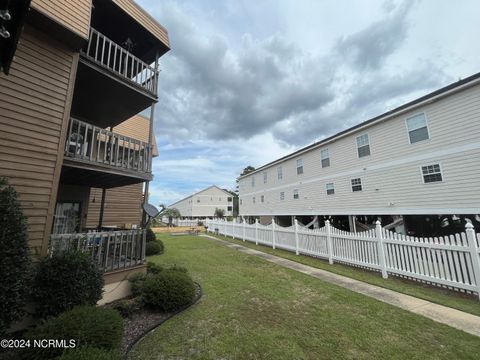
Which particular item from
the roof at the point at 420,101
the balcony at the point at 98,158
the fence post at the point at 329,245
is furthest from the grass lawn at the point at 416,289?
the roof at the point at 420,101

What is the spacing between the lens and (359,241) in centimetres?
798

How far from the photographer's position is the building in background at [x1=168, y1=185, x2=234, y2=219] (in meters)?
54.1

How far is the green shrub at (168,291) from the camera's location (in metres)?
4.64

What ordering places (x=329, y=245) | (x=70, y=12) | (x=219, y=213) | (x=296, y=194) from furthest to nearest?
1. (x=219, y=213)
2. (x=296, y=194)
3. (x=329, y=245)
4. (x=70, y=12)

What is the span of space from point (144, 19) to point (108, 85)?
8.28 feet

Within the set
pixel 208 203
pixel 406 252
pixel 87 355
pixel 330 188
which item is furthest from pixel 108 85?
pixel 208 203

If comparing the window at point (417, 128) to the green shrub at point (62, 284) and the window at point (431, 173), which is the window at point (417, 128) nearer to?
the window at point (431, 173)

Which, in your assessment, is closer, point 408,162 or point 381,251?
point 381,251

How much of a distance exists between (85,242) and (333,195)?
14.6 metres

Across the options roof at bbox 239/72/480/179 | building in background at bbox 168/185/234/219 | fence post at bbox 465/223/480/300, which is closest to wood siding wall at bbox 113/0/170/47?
fence post at bbox 465/223/480/300

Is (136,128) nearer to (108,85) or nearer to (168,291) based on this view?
(108,85)

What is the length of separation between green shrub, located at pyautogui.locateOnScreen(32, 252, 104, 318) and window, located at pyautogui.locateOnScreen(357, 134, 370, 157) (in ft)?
47.9

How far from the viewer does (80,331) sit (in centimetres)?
257

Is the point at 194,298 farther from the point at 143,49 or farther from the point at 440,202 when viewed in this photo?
the point at 440,202
